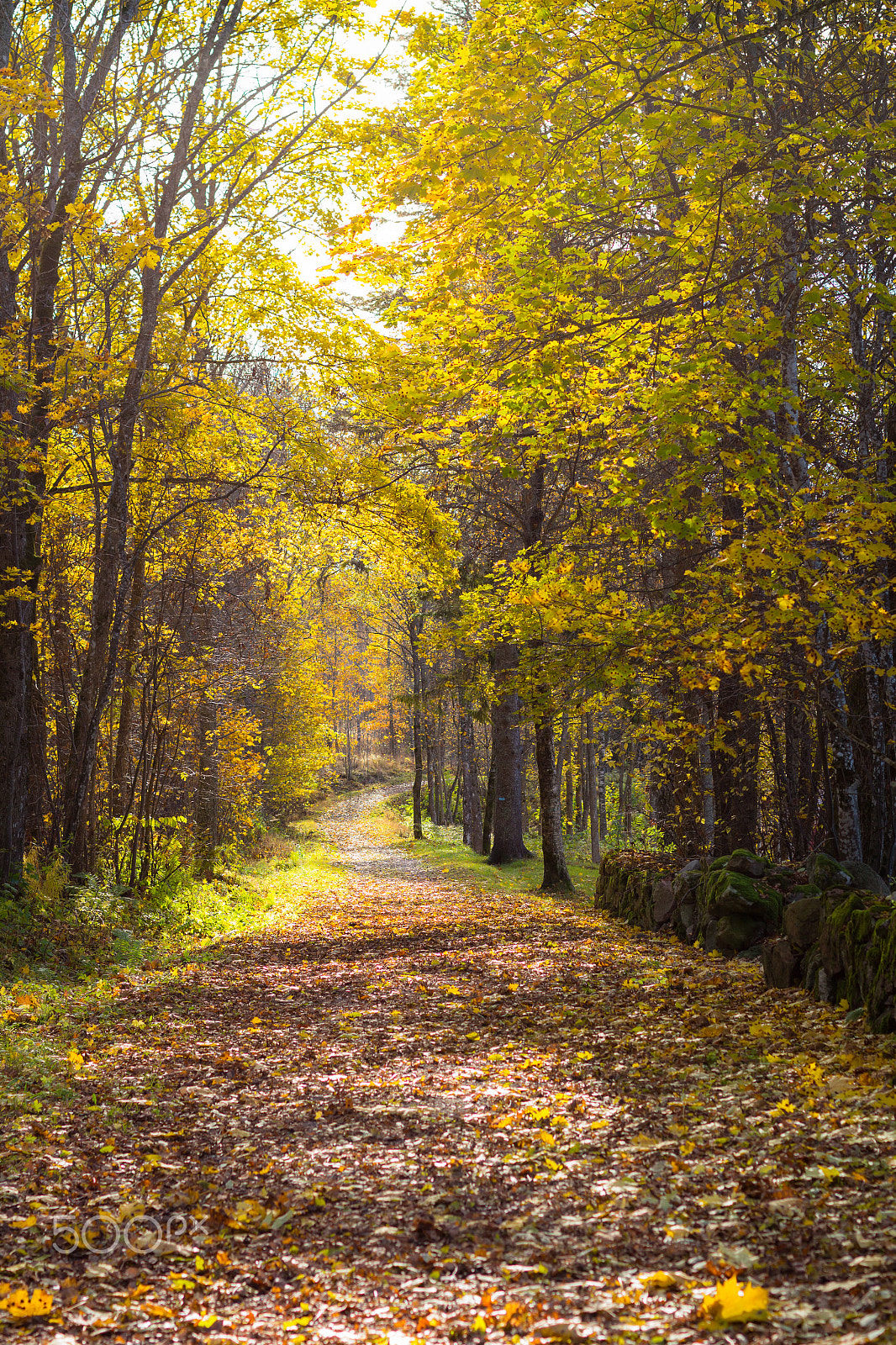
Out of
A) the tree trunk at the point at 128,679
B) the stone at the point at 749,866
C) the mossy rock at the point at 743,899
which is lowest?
the mossy rock at the point at 743,899

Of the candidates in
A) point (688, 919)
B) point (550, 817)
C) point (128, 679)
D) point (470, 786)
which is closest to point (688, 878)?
point (688, 919)

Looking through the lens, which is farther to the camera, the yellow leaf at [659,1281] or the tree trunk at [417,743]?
the tree trunk at [417,743]

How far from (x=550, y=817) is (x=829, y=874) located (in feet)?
26.2

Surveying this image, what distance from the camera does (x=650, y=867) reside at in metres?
10.6

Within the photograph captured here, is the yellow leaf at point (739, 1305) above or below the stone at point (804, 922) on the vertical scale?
below

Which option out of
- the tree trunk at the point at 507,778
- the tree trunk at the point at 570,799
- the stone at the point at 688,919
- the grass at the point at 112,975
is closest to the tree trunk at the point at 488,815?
the tree trunk at the point at 507,778

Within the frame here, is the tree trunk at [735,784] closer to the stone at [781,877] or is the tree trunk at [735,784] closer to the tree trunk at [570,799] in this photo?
the stone at [781,877]

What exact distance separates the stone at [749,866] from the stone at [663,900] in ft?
4.54

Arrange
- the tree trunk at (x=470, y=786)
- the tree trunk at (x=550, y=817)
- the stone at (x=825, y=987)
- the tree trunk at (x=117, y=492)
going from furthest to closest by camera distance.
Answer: the tree trunk at (x=470, y=786) → the tree trunk at (x=550, y=817) → the tree trunk at (x=117, y=492) → the stone at (x=825, y=987)

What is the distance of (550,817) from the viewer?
14.4 meters

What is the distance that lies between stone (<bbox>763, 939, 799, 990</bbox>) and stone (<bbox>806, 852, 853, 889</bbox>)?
536 millimetres

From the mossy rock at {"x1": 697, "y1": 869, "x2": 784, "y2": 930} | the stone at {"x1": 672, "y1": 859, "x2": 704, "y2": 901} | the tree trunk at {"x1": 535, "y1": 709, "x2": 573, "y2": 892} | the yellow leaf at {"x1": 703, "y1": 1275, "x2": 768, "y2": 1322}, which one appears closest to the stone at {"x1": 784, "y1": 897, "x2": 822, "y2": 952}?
the mossy rock at {"x1": 697, "y1": 869, "x2": 784, "y2": 930}

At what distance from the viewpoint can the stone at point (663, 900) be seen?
928 centimetres

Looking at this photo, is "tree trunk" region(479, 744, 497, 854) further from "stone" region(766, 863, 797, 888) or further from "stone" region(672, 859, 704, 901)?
"stone" region(766, 863, 797, 888)
